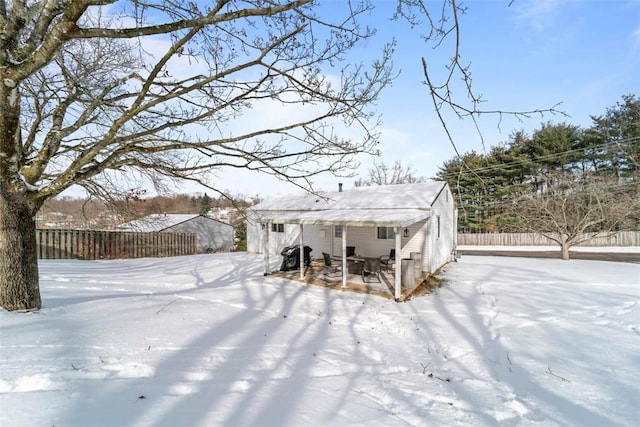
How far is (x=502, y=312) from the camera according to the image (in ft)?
24.3

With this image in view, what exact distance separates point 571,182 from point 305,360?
21.6m

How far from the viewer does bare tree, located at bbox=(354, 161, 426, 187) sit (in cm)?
3459

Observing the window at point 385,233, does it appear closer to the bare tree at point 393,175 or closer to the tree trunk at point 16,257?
the tree trunk at point 16,257

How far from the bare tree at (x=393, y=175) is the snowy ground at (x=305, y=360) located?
27312 mm

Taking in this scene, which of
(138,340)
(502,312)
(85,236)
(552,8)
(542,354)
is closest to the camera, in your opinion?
(552,8)

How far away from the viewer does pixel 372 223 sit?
345 inches

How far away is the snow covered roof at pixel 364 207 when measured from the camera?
9.38m

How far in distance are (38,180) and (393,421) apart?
5.20 meters

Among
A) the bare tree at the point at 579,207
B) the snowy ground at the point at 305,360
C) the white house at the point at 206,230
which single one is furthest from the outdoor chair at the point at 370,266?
the white house at the point at 206,230

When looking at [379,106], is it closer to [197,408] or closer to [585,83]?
[585,83]

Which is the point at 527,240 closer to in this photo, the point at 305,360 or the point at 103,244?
Result: the point at 305,360

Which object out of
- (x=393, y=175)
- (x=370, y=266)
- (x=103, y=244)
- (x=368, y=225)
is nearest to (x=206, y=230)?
(x=103, y=244)

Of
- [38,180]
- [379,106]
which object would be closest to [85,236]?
[38,180]

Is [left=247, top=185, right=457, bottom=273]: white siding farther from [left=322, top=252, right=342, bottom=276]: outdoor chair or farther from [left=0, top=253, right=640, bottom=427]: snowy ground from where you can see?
[left=0, top=253, right=640, bottom=427]: snowy ground
